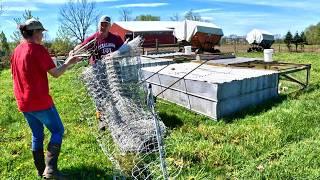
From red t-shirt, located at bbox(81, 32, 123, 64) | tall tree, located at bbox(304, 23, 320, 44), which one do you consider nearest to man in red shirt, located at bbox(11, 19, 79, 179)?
red t-shirt, located at bbox(81, 32, 123, 64)

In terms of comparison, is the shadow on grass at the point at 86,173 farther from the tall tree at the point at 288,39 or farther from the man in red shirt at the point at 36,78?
the tall tree at the point at 288,39

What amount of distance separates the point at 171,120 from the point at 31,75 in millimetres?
3737

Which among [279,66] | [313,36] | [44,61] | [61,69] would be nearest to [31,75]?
[44,61]

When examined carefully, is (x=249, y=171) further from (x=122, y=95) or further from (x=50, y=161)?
(x=50, y=161)

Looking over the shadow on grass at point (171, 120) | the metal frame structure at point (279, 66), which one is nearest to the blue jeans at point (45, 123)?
the shadow on grass at point (171, 120)

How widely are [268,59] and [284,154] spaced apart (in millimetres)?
6885

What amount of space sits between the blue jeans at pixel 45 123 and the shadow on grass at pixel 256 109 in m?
3.71

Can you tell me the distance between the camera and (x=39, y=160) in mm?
5062

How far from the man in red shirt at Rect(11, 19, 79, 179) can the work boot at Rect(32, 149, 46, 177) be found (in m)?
0.23

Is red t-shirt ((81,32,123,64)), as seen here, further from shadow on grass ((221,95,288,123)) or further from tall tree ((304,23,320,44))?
tall tree ((304,23,320,44))

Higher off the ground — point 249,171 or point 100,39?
point 100,39

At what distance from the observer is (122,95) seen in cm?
566

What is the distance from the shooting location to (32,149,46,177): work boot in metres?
5.01

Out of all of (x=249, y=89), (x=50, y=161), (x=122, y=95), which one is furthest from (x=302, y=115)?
(x=50, y=161)
